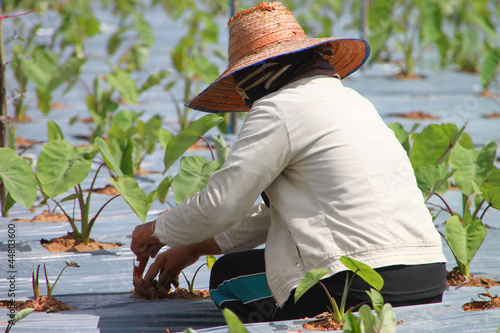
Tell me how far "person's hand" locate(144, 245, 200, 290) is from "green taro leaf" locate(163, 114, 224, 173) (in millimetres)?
348

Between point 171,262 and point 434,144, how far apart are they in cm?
80

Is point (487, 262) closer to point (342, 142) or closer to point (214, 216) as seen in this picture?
point (342, 142)

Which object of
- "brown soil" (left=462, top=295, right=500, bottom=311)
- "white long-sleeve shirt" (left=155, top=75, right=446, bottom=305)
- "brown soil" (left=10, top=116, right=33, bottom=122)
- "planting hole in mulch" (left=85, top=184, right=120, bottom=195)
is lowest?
"brown soil" (left=10, top=116, right=33, bottom=122)

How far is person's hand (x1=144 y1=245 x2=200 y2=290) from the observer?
145 centimetres

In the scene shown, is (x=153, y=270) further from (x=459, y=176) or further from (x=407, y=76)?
(x=407, y=76)

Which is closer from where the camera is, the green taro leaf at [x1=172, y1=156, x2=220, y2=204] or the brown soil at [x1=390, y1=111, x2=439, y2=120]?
the green taro leaf at [x1=172, y1=156, x2=220, y2=204]

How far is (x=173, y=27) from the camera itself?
245 inches

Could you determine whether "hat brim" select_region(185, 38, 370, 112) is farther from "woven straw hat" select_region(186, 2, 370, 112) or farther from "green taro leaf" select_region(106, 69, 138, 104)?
"green taro leaf" select_region(106, 69, 138, 104)

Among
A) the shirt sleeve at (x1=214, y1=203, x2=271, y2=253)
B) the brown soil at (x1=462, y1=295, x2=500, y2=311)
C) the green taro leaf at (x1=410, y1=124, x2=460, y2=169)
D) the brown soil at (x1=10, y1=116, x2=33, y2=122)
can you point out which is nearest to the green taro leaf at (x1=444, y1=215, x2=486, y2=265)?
the brown soil at (x1=462, y1=295, x2=500, y2=311)

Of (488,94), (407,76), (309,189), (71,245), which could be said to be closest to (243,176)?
(309,189)

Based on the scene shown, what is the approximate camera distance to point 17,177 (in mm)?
1579

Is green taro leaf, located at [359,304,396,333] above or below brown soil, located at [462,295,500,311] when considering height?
above

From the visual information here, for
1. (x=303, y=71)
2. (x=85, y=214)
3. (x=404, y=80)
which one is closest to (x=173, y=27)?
(x=404, y=80)

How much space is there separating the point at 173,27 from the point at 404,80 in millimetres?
2759
